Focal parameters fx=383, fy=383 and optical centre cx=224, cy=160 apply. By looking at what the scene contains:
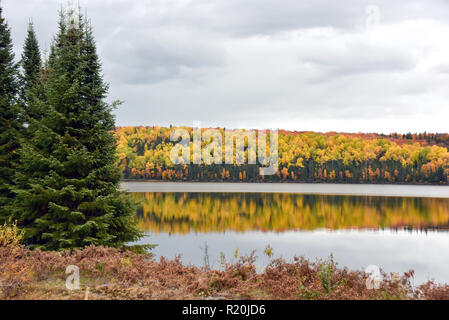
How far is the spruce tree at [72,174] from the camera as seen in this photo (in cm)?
1711

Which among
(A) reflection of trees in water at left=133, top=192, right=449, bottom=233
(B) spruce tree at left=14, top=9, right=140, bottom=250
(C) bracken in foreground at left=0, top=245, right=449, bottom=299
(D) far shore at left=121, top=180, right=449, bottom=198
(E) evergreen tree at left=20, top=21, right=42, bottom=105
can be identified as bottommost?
(D) far shore at left=121, top=180, right=449, bottom=198

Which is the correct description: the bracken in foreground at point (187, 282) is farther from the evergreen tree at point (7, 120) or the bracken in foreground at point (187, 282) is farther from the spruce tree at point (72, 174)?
the evergreen tree at point (7, 120)

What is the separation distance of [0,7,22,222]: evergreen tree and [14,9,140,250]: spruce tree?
8.17 feet

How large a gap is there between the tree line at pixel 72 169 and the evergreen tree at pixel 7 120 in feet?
0.33

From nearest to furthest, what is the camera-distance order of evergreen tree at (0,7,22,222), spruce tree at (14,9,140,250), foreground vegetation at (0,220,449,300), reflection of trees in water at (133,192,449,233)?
foreground vegetation at (0,220,449,300) < spruce tree at (14,9,140,250) < evergreen tree at (0,7,22,222) < reflection of trees in water at (133,192,449,233)

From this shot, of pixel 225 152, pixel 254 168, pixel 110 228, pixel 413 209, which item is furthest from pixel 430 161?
pixel 110 228

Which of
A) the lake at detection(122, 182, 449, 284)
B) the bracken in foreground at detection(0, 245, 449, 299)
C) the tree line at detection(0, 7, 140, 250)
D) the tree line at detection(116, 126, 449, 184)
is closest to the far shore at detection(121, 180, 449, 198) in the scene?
the tree line at detection(116, 126, 449, 184)

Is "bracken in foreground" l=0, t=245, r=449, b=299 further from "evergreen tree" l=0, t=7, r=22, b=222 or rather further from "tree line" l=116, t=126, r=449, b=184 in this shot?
"tree line" l=116, t=126, r=449, b=184

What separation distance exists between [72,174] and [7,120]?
24.7 ft

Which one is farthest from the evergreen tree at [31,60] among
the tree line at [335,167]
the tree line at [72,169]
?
the tree line at [335,167]

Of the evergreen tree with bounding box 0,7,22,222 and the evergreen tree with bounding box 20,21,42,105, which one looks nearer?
the evergreen tree with bounding box 0,7,22,222

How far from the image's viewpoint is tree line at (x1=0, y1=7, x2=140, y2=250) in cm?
1716

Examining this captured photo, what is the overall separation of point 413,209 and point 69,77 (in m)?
59.6
